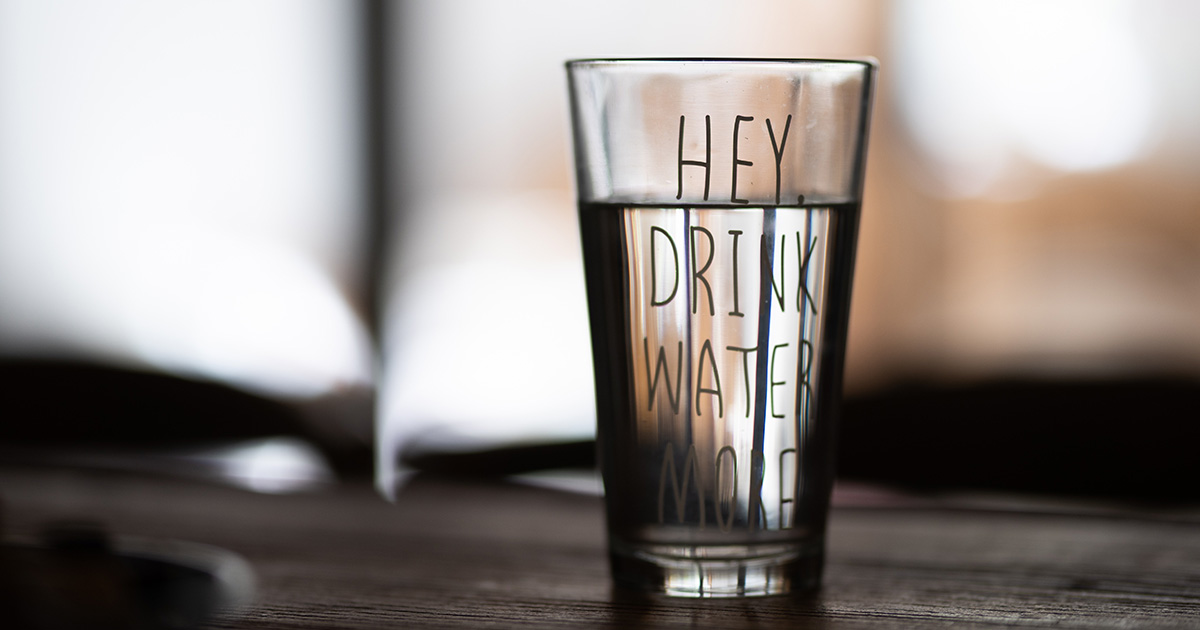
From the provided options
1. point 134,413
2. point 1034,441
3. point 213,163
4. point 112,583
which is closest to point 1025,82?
point 1034,441

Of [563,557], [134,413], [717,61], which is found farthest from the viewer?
[134,413]

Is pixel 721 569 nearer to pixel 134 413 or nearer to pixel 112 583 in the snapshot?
pixel 112 583

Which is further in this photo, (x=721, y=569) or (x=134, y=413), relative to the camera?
(x=134, y=413)

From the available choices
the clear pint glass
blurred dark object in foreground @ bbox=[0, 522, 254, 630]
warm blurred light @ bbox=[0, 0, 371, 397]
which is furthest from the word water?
warm blurred light @ bbox=[0, 0, 371, 397]

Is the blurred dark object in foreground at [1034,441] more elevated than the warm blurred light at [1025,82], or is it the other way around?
the warm blurred light at [1025,82]

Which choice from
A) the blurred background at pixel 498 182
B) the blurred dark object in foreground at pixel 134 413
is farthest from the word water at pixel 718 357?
the blurred background at pixel 498 182

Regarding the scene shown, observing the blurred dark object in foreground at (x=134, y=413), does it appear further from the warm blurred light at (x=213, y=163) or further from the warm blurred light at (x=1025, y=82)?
the warm blurred light at (x=1025, y=82)
